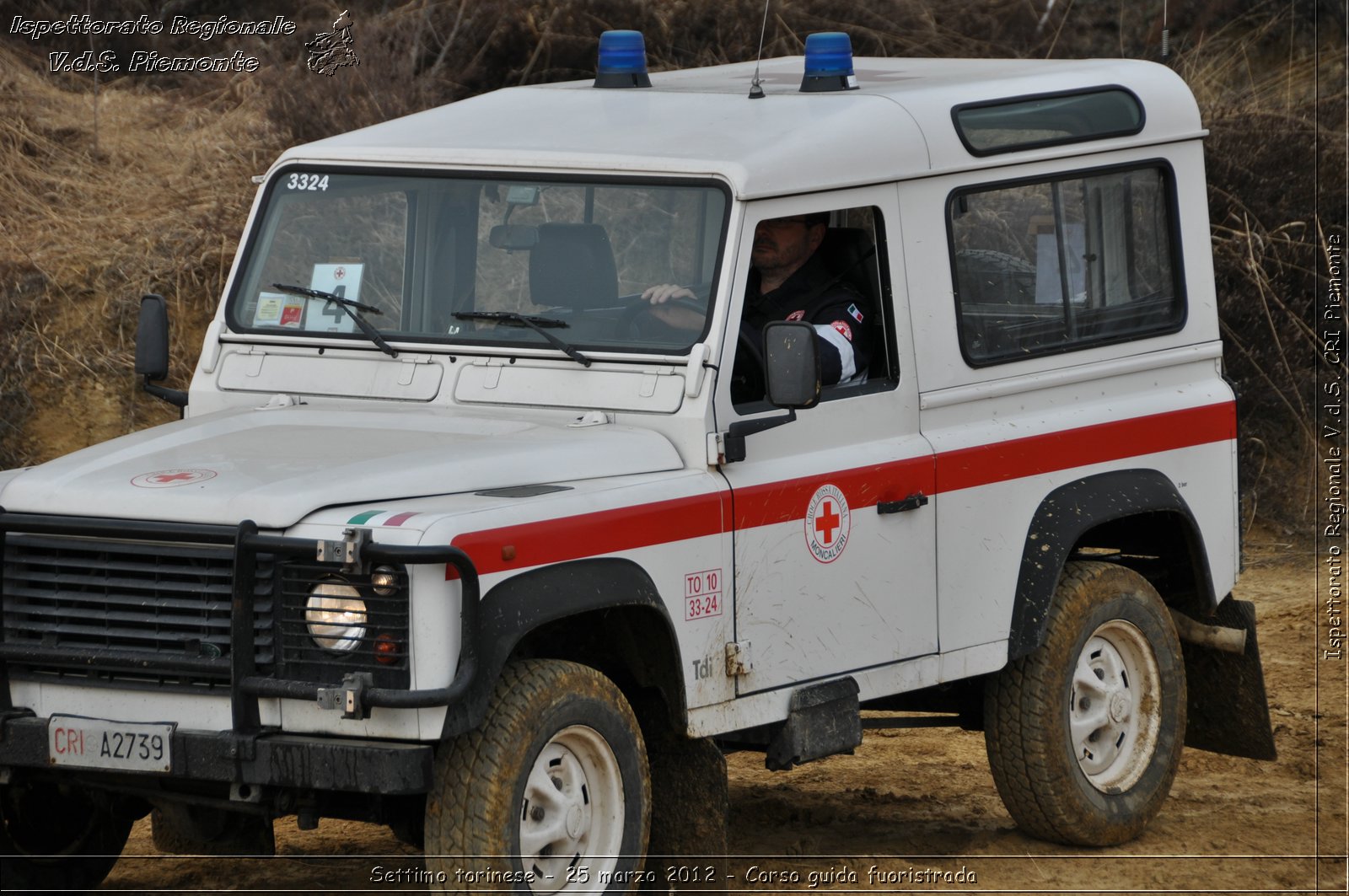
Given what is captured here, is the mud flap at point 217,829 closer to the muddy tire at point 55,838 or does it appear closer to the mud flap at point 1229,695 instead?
the muddy tire at point 55,838

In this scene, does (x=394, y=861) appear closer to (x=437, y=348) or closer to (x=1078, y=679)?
(x=437, y=348)

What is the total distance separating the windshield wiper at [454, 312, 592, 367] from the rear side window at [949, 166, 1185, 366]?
131 cm

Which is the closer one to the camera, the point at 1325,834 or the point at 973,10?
the point at 1325,834

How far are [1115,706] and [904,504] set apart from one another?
1432 millimetres

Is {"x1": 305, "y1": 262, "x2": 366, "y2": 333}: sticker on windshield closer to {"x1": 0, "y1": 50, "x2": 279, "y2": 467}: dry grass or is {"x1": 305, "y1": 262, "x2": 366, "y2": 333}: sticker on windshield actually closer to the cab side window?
the cab side window

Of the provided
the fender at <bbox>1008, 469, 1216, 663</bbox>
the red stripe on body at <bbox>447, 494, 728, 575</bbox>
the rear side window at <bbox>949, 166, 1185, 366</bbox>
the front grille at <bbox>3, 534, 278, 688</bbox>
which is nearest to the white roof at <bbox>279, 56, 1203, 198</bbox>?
the rear side window at <bbox>949, 166, 1185, 366</bbox>

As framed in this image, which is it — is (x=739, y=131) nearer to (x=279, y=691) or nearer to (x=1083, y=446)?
(x=1083, y=446)

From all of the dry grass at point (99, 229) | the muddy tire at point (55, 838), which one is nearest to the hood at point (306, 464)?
the muddy tire at point (55, 838)

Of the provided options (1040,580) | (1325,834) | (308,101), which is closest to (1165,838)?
(1325,834)

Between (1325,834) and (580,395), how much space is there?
3.23 metres

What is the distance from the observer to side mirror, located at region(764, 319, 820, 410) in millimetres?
5598

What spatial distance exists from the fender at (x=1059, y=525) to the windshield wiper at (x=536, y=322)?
1.69 meters

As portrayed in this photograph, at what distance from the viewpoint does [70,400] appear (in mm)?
11430

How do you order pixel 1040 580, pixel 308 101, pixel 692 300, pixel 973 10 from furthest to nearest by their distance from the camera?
1. pixel 973 10
2. pixel 308 101
3. pixel 1040 580
4. pixel 692 300
